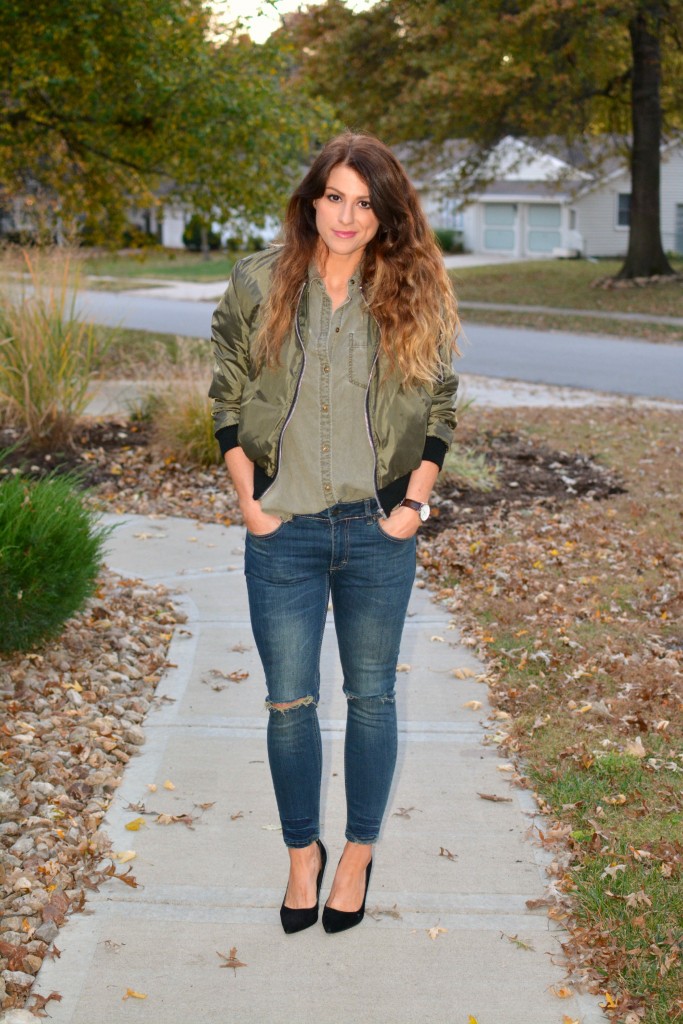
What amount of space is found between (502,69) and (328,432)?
21571mm

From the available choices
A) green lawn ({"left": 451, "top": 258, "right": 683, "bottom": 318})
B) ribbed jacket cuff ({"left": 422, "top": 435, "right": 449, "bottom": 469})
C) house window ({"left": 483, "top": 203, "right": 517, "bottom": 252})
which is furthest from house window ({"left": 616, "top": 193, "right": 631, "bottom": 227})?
ribbed jacket cuff ({"left": 422, "top": 435, "right": 449, "bottom": 469})

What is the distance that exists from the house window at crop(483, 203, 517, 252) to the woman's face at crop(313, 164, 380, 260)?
44.8 metres

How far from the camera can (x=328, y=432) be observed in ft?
9.64

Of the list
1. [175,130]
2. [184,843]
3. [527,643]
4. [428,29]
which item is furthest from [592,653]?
[428,29]

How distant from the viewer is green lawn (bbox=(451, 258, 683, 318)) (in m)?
24.3

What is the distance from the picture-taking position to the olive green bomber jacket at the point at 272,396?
2.95m

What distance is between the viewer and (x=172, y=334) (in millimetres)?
19266

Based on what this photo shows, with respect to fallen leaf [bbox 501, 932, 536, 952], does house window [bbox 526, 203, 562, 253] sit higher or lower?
higher

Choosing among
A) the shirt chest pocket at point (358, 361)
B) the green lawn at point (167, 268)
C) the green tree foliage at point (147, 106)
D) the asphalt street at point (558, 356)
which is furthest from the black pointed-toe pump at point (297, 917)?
the green lawn at point (167, 268)

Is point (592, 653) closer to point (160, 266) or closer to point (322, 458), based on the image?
point (322, 458)

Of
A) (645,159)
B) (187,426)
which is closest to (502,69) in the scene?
(645,159)

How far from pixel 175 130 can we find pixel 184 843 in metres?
12.6

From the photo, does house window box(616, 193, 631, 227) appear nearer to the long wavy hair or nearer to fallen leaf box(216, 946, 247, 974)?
the long wavy hair

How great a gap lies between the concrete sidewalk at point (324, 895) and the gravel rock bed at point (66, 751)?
0.26 feet
